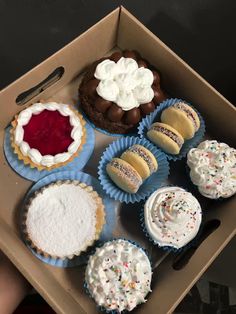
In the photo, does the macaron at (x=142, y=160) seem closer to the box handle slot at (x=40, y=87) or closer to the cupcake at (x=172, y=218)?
the cupcake at (x=172, y=218)

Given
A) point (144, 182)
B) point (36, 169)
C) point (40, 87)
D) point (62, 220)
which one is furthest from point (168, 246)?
point (40, 87)

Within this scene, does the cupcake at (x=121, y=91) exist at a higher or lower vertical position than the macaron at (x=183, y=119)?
higher

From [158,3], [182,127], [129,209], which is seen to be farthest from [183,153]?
[158,3]

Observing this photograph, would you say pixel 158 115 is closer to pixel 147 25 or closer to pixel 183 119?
pixel 183 119

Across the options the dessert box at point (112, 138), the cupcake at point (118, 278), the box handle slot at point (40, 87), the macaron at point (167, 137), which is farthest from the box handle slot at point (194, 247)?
the box handle slot at point (40, 87)

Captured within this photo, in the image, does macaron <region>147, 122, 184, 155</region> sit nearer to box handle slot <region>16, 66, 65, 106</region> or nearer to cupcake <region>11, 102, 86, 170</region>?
cupcake <region>11, 102, 86, 170</region>

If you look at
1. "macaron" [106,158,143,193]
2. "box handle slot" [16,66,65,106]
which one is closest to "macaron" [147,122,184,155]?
"macaron" [106,158,143,193]

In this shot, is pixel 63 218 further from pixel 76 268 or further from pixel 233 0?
pixel 233 0
